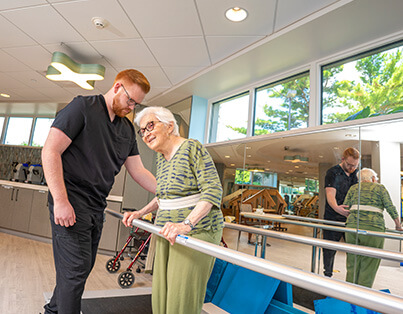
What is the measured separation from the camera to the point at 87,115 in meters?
1.36

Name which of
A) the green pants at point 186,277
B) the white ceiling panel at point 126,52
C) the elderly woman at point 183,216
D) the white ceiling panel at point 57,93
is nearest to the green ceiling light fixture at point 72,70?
the white ceiling panel at point 126,52

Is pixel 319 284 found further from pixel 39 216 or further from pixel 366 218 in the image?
pixel 39 216

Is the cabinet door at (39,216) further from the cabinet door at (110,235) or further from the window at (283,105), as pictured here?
the window at (283,105)

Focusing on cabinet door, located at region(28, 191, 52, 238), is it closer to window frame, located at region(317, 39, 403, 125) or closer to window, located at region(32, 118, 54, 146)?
window, located at region(32, 118, 54, 146)

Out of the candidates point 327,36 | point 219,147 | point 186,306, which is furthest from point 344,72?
point 186,306

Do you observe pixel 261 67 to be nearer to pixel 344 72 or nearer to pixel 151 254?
pixel 344 72

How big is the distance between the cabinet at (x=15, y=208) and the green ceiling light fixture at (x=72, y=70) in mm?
2803

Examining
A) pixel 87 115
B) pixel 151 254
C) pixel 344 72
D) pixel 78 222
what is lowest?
pixel 151 254

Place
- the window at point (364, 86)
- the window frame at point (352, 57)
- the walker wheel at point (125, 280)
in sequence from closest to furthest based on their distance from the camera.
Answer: the window at point (364, 86) < the window frame at point (352, 57) < the walker wheel at point (125, 280)

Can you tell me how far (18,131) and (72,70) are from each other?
A: 4.66 metres

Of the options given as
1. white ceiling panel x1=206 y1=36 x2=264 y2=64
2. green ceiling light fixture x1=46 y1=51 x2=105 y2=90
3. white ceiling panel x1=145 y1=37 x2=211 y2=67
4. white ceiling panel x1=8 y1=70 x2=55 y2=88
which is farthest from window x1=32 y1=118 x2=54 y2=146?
white ceiling panel x1=206 y1=36 x2=264 y2=64

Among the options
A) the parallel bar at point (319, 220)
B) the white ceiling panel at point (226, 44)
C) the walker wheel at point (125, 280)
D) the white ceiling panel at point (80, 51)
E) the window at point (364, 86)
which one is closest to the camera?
the parallel bar at point (319, 220)

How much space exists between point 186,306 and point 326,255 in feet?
5.56

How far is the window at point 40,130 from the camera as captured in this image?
6.82 meters
